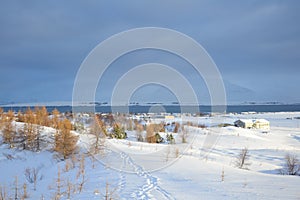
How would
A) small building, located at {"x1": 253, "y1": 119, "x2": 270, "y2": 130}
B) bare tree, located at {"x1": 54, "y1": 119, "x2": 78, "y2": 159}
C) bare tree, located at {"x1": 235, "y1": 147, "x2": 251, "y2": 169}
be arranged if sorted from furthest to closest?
small building, located at {"x1": 253, "y1": 119, "x2": 270, "y2": 130}, bare tree, located at {"x1": 235, "y1": 147, "x2": 251, "y2": 169}, bare tree, located at {"x1": 54, "y1": 119, "x2": 78, "y2": 159}

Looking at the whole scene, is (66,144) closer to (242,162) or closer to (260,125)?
(242,162)

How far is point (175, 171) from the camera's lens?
11359 mm

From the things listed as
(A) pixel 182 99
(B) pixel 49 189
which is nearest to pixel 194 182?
(B) pixel 49 189

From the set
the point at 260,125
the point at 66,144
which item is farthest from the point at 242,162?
the point at 260,125

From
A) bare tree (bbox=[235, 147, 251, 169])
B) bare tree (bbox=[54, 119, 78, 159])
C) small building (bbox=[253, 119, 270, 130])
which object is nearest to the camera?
bare tree (bbox=[54, 119, 78, 159])

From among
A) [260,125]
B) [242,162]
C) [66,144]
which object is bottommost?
[260,125]

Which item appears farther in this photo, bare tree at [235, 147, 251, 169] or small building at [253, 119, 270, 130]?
small building at [253, 119, 270, 130]

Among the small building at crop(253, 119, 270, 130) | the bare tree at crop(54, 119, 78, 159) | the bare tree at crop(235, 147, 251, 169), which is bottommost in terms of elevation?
the small building at crop(253, 119, 270, 130)

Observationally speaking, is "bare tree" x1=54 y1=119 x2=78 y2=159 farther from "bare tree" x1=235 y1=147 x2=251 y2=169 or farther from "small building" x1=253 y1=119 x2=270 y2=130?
"small building" x1=253 y1=119 x2=270 y2=130

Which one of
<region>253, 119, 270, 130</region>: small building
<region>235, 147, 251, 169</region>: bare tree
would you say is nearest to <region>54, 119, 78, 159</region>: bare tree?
<region>235, 147, 251, 169</region>: bare tree

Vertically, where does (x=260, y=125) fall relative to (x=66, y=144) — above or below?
below

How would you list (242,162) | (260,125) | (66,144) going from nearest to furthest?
(66,144) → (242,162) → (260,125)

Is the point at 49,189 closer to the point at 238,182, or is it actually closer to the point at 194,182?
the point at 194,182

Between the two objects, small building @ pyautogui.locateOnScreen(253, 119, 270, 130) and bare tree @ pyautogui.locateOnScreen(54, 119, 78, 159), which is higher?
bare tree @ pyautogui.locateOnScreen(54, 119, 78, 159)
